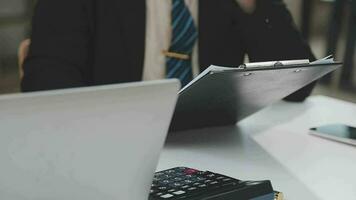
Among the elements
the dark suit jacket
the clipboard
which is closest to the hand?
the dark suit jacket

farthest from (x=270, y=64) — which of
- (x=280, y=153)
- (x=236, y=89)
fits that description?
(x=280, y=153)

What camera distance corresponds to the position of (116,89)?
0.52 metres

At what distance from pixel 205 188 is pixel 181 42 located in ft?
2.61

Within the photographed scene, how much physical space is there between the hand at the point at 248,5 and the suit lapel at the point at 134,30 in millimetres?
257

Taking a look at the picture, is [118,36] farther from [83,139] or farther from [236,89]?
[83,139]

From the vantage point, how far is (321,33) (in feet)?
15.2

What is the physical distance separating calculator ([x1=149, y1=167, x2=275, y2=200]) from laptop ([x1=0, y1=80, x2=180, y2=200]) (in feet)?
0.31

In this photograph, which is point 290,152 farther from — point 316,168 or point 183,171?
point 183,171

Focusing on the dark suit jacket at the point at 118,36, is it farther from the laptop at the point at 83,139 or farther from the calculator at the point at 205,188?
the laptop at the point at 83,139

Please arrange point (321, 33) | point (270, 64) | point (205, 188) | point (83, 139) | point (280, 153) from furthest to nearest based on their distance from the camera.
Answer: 1. point (321, 33)
2. point (280, 153)
3. point (270, 64)
4. point (205, 188)
5. point (83, 139)

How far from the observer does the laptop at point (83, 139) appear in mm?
496

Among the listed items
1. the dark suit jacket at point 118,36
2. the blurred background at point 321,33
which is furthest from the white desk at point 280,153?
the blurred background at point 321,33

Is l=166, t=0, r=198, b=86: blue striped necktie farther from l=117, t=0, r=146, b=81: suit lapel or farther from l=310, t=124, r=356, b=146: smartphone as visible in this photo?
l=310, t=124, r=356, b=146: smartphone

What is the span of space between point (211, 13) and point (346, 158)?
675 millimetres
